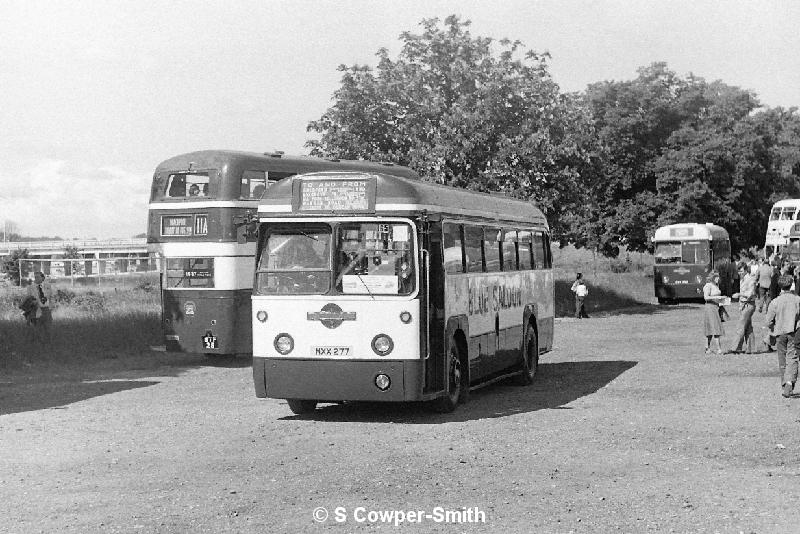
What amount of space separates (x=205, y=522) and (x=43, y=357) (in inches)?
724

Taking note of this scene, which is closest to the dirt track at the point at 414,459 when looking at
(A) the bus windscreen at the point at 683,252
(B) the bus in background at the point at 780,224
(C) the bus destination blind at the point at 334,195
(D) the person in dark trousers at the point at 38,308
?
(C) the bus destination blind at the point at 334,195

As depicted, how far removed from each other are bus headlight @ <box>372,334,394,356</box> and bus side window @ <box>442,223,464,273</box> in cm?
133

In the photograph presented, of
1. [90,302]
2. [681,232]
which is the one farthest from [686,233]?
[90,302]

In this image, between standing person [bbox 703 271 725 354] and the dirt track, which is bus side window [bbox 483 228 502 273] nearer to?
the dirt track

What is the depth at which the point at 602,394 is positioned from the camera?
18453mm

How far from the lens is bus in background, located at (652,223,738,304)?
171 ft

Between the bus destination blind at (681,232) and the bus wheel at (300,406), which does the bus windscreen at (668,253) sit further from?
the bus wheel at (300,406)

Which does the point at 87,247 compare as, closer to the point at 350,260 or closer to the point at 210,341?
the point at 210,341

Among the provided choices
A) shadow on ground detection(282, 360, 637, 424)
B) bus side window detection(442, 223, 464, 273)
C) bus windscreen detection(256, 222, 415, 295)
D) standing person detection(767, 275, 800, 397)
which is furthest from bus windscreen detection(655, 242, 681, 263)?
bus windscreen detection(256, 222, 415, 295)

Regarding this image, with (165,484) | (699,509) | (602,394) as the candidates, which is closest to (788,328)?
(602,394)

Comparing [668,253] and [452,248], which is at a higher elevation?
[668,253]

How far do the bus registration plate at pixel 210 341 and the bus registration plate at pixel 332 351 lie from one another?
10.6 meters

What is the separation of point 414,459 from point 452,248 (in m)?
4.74

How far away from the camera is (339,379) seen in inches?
594
